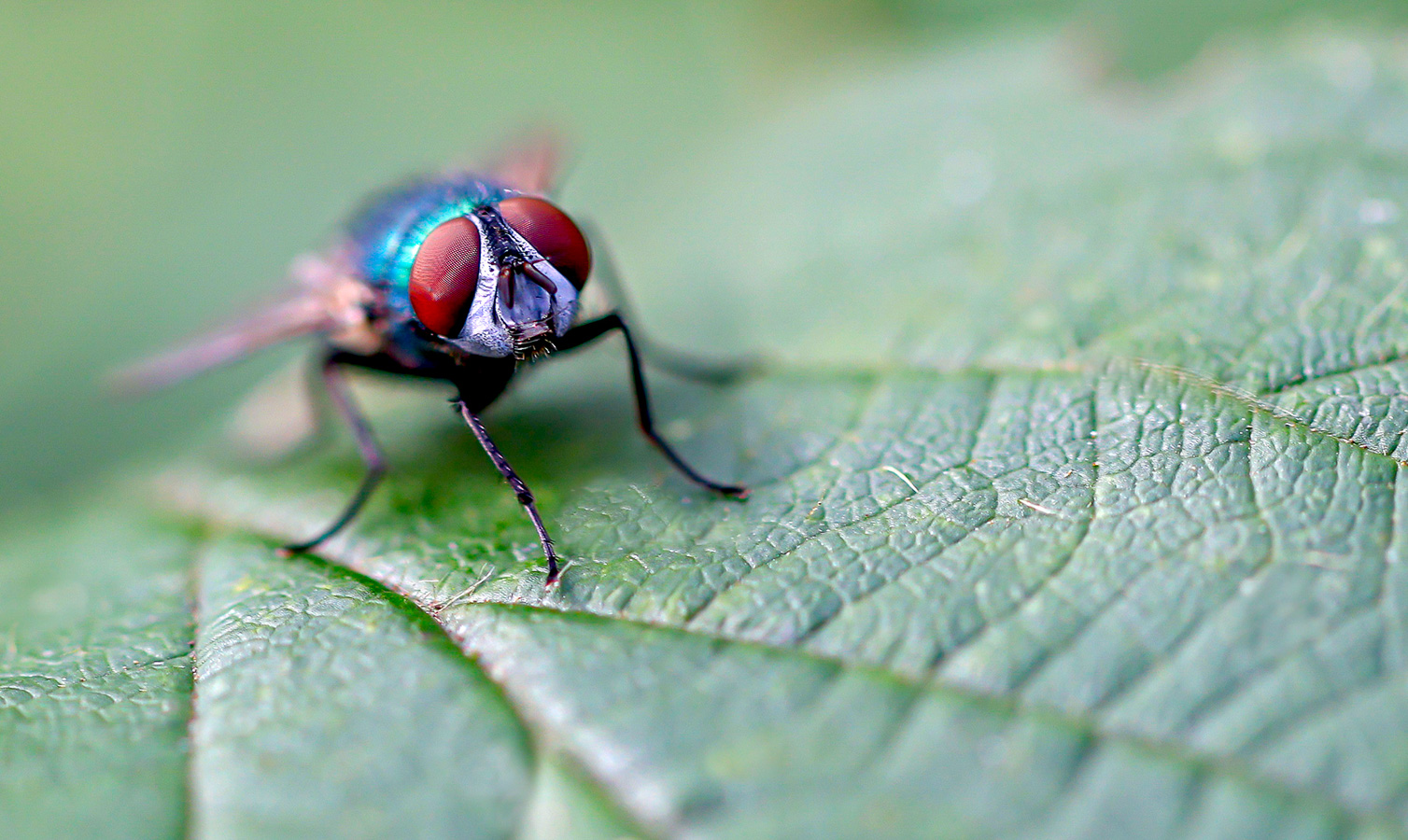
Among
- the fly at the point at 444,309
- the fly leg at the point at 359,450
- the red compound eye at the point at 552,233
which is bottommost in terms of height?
the fly leg at the point at 359,450

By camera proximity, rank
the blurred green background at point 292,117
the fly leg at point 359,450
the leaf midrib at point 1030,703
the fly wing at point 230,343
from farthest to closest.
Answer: the blurred green background at point 292,117 → the fly wing at point 230,343 → the fly leg at point 359,450 → the leaf midrib at point 1030,703

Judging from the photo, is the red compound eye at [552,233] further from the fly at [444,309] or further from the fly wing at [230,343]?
the fly wing at [230,343]

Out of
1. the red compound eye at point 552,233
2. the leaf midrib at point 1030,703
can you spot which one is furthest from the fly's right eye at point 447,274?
the leaf midrib at point 1030,703

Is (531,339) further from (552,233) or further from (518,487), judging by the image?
(518,487)

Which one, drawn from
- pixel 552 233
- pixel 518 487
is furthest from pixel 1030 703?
pixel 552 233

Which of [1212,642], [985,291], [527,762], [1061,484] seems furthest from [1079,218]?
[527,762]

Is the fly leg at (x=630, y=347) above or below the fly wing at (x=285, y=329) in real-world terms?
above

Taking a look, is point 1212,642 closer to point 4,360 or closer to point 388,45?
point 4,360
